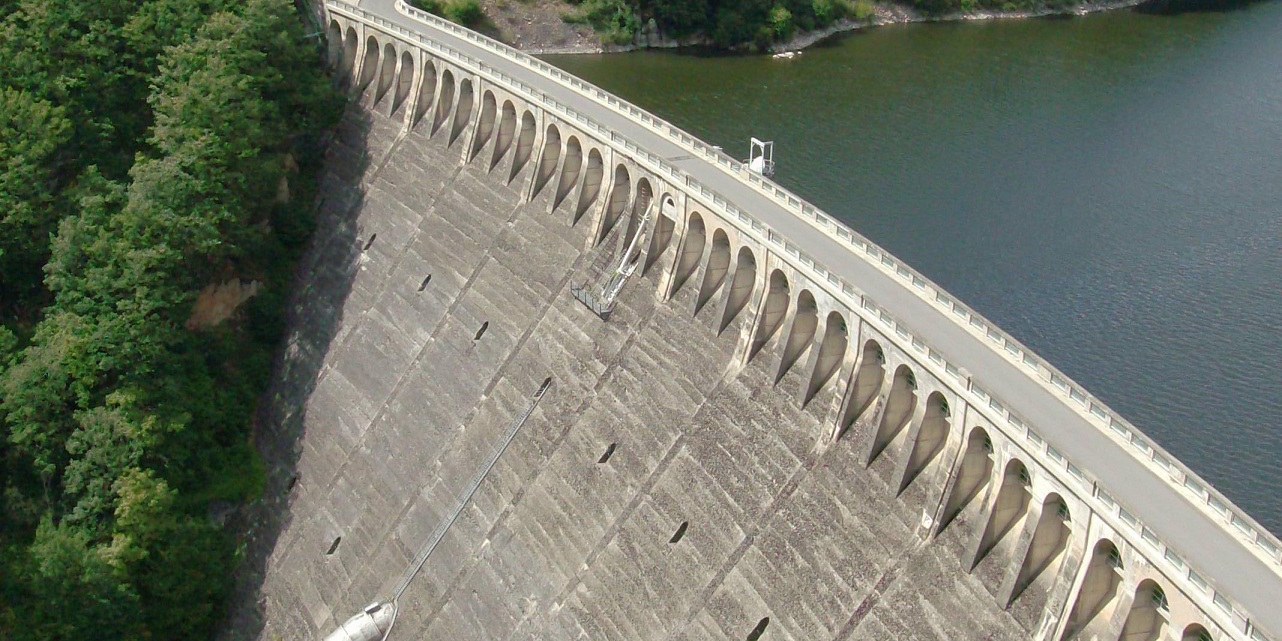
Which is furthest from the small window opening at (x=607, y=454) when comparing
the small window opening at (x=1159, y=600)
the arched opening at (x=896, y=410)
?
the small window opening at (x=1159, y=600)

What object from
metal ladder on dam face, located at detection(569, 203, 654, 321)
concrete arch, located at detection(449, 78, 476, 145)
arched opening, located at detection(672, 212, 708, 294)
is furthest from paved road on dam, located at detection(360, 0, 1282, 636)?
concrete arch, located at detection(449, 78, 476, 145)

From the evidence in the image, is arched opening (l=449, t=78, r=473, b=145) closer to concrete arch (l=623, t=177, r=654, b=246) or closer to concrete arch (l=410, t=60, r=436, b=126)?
concrete arch (l=410, t=60, r=436, b=126)

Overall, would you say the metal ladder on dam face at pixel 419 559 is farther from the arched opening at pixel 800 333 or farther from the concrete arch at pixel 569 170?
the arched opening at pixel 800 333

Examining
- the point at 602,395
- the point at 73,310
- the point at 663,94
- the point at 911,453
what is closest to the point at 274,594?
the point at 73,310

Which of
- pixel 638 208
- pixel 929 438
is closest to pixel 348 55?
pixel 638 208

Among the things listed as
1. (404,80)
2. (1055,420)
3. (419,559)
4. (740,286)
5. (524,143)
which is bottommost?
(419,559)

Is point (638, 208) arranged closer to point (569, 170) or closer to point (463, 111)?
point (569, 170)

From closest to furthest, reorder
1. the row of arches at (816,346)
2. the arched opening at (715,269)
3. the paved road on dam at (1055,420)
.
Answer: the paved road on dam at (1055,420), the row of arches at (816,346), the arched opening at (715,269)
